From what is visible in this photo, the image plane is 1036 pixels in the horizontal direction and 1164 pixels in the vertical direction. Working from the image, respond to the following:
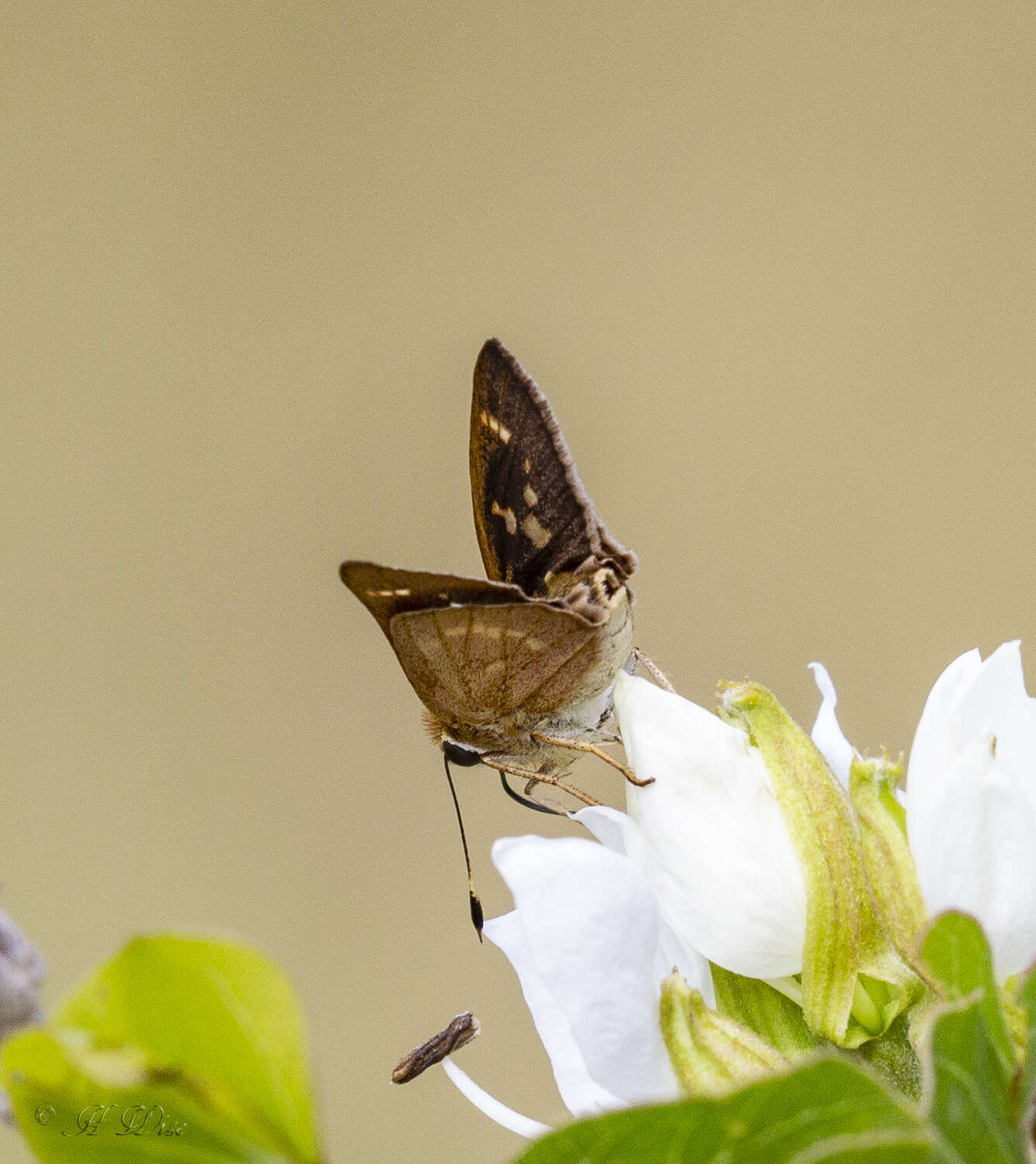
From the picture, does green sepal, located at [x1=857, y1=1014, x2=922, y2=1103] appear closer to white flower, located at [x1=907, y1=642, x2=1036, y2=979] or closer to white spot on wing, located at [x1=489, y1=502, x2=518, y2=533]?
white flower, located at [x1=907, y1=642, x2=1036, y2=979]

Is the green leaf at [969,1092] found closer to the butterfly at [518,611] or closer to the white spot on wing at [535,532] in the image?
the butterfly at [518,611]

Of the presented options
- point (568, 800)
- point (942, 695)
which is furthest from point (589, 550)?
point (568, 800)

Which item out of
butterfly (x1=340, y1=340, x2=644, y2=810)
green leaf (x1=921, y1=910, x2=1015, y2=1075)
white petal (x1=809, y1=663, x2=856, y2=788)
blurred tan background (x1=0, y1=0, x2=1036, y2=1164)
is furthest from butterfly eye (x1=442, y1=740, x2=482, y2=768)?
blurred tan background (x1=0, y1=0, x2=1036, y2=1164)

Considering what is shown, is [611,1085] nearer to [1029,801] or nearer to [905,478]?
[1029,801]

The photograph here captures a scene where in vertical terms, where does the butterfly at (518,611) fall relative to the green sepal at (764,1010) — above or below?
above

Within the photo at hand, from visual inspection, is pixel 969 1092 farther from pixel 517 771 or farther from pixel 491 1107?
pixel 517 771

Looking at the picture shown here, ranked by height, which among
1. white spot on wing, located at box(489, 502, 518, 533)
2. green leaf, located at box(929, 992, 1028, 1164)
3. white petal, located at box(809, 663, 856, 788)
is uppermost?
white spot on wing, located at box(489, 502, 518, 533)

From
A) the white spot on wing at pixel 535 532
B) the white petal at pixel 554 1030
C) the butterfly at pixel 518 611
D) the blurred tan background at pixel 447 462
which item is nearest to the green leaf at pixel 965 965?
the white petal at pixel 554 1030
